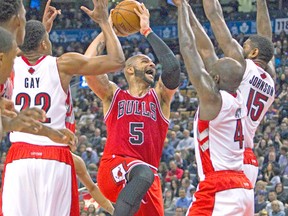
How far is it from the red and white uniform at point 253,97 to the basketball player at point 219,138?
90 cm

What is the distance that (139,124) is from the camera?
8188mm

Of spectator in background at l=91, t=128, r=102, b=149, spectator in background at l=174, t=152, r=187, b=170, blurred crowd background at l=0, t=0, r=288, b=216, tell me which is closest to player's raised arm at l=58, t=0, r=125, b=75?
blurred crowd background at l=0, t=0, r=288, b=216

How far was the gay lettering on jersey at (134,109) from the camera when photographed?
8.23 meters

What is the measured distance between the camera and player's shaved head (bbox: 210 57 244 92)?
6750mm

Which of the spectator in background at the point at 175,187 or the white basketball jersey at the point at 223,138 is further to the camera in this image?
the spectator in background at the point at 175,187

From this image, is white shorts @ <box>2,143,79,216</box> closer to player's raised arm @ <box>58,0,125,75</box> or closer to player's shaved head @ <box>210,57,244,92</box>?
player's raised arm @ <box>58,0,125,75</box>

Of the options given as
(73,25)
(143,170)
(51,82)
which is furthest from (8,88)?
(73,25)

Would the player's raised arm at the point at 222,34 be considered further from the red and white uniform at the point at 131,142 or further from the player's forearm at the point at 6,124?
the player's forearm at the point at 6,124

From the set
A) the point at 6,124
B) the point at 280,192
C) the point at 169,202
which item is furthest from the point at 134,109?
the point at 169,202

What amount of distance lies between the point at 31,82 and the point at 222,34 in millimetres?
2050

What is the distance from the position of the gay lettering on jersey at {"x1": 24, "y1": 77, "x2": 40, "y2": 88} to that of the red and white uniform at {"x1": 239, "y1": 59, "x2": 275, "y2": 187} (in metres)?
2.12

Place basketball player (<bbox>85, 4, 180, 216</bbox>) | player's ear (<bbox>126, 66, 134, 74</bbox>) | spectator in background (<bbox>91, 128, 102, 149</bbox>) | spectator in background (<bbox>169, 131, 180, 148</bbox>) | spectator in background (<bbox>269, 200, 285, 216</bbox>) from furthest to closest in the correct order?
spectator in background (<bbox>91, 128, 102, 149</bbox>) → spectator in background (<bbox>169, 131, 180, 148</bbox>) → spectator in background (<bbox>269, 200, 285, 216</bbox>) → player's ear (<bbox>126, 66, 134, 74</bbox>) → basketball player (<bbox>85, 4, 180, 216</bbox>)

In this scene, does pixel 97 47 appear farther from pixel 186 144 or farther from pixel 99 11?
pixel 186 144

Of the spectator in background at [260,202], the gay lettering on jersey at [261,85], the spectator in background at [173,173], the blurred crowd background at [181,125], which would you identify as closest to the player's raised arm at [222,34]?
the gay lettering on jersey at [261,85]
